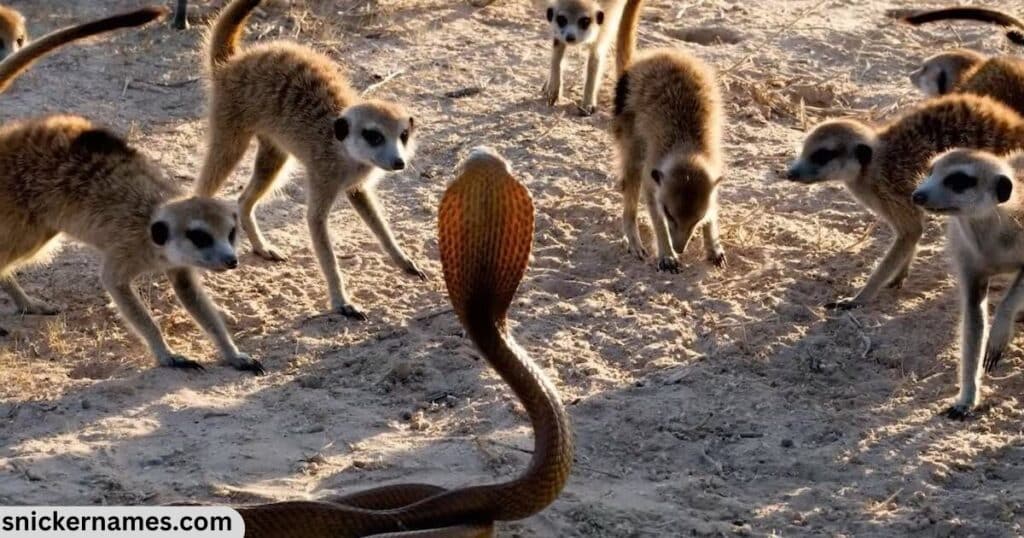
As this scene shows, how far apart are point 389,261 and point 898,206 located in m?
2.44

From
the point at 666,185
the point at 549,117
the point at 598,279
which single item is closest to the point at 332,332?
the point at 598,279

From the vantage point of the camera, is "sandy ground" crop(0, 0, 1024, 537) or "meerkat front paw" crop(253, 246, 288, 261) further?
"meerkat front paw" crop(253, 246, 288, 261)

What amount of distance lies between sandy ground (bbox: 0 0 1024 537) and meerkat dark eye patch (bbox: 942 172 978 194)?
765 mm

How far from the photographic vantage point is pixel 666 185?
6.96 metres

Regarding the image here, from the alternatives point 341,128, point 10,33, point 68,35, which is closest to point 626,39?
point 341,128

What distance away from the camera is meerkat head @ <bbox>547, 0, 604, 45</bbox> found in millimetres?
9219

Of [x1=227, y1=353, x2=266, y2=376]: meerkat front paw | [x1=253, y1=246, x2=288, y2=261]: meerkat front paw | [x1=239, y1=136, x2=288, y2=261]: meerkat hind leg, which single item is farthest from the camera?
[x1=239, y1=136, x2=288, y2=261]: meerkat hind leg

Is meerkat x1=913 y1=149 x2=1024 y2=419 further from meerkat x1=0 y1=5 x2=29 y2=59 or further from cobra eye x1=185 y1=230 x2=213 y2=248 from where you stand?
meerkat x1=0 y1=5 x2=29 y2=59

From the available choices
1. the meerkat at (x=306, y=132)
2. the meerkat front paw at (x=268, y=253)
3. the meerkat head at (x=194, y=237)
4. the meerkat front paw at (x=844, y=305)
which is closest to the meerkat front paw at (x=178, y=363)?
the meerkat head at (x=194, y=237)

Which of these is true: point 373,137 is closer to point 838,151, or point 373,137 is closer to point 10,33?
point 838,151

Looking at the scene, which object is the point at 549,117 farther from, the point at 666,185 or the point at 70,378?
the point at 70,378

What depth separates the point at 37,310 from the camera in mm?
6473

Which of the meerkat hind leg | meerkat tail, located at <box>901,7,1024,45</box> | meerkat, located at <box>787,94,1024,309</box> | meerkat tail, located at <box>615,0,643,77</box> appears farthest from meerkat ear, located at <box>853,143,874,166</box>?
the meerkat hind leg

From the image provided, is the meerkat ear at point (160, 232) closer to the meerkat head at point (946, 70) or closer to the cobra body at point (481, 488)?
the cobra body at point (481, 488)
